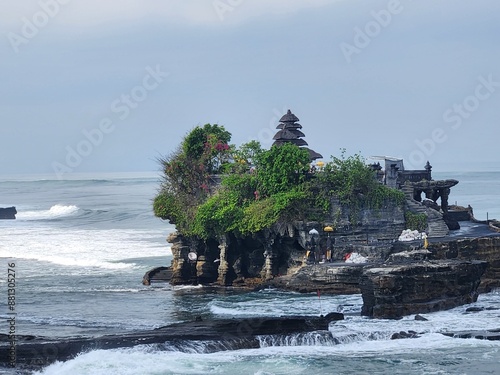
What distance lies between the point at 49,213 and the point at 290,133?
6035 cm

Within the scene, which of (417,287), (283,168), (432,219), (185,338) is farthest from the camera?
(432,219)

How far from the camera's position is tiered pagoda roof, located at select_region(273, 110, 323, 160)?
49.0 meters

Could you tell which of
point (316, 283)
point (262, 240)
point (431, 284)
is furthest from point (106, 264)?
point (431, 284)

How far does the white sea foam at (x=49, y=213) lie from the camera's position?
99.5m

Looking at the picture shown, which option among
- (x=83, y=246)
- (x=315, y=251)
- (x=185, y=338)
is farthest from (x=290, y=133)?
(x=83, y=246)

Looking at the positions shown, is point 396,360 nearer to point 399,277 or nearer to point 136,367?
point 399,277

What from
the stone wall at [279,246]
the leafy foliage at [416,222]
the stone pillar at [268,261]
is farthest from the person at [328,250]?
the leafy foliage at [416,222]

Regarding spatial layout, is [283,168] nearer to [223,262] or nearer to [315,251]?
[315,251]

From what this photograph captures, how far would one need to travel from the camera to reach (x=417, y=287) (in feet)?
122

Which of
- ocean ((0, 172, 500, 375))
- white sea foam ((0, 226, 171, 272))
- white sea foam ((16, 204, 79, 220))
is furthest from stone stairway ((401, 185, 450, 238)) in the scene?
white sea foam ((16, 204, 79, 220))

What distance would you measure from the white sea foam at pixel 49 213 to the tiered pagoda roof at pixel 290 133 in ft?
173

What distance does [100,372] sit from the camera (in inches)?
1202

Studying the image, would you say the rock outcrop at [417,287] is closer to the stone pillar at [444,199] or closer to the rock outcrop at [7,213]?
the stone pillar at [444,199]

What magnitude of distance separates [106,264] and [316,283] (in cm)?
1833
